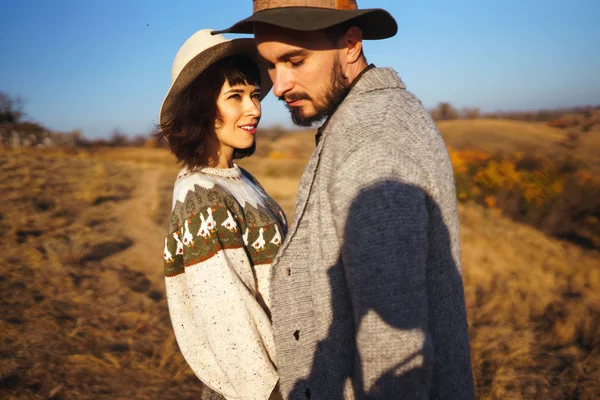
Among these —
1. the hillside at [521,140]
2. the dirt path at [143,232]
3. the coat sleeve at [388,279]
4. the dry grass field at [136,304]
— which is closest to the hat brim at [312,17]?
the coat sleeve at [388,279]

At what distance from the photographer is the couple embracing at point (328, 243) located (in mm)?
1038

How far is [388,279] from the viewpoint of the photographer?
1016 mm

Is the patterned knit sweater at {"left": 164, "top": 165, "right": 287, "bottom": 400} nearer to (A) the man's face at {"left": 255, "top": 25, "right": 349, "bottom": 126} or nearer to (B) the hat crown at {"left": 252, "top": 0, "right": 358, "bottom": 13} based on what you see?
(A) the man's face at {"left": 255, "top": 25, "right": 349, "bottom": 126}

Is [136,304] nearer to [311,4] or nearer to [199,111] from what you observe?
[199,111]

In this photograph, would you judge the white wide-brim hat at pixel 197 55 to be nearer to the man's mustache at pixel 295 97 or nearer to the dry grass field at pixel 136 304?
the man's mustache at pixel 295 97

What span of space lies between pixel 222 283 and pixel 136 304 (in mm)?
4278

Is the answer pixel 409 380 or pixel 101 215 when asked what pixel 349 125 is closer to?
pixel 409 380

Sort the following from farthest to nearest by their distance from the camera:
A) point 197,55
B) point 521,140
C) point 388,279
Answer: point 521,140
point 197,55
point 388,279

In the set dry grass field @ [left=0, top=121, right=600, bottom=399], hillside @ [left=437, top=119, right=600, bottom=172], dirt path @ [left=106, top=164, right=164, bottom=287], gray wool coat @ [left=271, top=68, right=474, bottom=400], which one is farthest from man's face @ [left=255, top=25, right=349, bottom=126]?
hillside @ [left=437, top=119, right=600, bottom=172]

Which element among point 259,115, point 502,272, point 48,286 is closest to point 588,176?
point 502,272

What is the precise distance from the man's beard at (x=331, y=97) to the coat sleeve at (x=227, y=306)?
521 millimetres

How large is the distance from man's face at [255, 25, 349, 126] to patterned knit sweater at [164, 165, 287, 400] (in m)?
0.53

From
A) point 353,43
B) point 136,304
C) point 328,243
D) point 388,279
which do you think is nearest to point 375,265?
point 388,279

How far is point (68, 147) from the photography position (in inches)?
894
